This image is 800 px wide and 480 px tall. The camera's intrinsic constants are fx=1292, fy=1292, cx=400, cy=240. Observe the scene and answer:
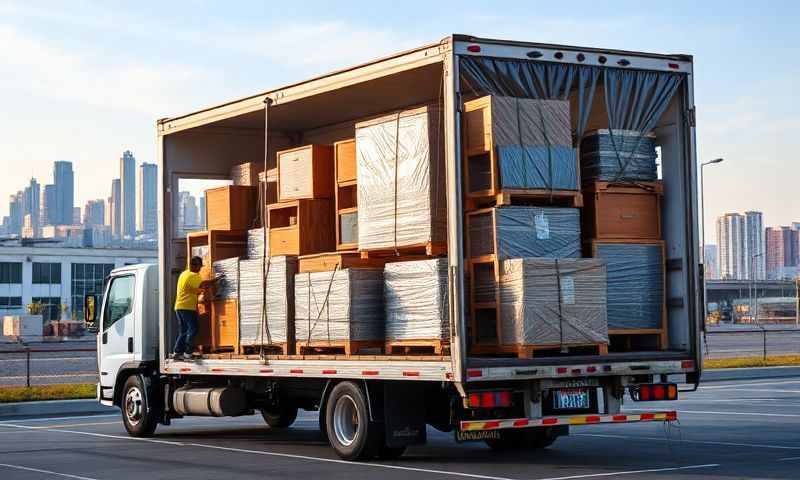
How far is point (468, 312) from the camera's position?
1193cm

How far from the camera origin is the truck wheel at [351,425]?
1263 cm

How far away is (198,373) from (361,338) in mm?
3420

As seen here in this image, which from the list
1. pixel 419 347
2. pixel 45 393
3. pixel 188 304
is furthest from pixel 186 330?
pixel 45 393

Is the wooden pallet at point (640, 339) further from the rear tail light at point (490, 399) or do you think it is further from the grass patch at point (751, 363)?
the grass patch at point (751, 363)

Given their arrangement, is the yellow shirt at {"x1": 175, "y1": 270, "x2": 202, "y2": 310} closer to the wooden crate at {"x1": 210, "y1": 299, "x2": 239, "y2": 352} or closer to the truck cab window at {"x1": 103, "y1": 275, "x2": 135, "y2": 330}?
the wooden crate at {"x1": 210, "y1": 299, "x2": 239, "y2": 352}

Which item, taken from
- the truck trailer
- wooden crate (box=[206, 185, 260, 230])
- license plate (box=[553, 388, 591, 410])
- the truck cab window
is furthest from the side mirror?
license plate (box=[553, 388, 591, 410])

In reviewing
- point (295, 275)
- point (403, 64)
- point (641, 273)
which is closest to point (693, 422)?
point (641, 273)

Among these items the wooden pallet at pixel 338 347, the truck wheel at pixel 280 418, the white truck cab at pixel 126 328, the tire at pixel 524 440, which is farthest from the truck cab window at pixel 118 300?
the tire at pixel 524 440

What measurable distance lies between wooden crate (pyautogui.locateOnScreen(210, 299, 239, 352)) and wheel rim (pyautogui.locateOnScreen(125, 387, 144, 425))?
1.91 m

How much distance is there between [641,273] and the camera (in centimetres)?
1266

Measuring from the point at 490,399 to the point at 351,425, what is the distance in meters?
2.09

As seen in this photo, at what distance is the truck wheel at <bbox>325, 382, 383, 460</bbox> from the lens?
1263 cm

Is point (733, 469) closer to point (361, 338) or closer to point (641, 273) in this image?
point (641, 273)

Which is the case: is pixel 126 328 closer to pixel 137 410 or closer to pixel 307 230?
pixel 137 410
